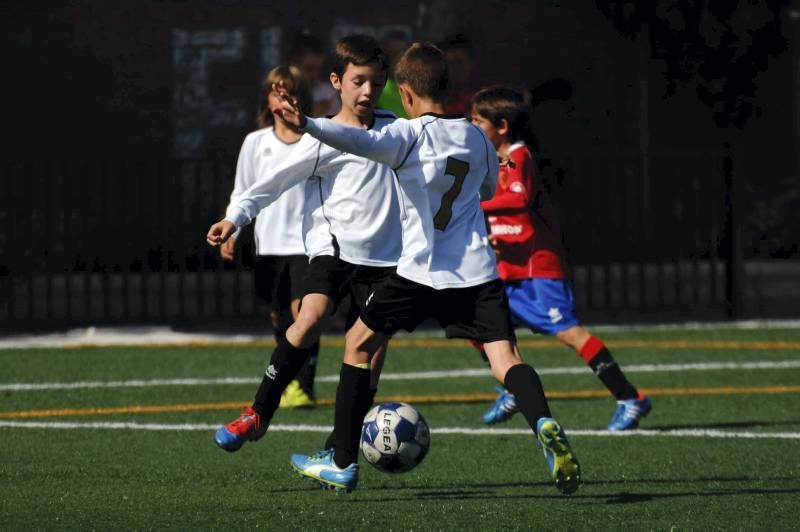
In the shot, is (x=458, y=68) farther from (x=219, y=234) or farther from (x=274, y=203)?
(x=219, y=234)

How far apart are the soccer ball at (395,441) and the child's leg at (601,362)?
2.33 m

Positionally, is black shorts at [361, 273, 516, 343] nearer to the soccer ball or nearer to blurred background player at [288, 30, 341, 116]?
the soccer ball

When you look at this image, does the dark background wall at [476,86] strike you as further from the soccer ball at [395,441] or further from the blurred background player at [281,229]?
the soccer ball at [395,441]

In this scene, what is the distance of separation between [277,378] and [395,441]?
87 centimetres

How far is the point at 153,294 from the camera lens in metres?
16.3

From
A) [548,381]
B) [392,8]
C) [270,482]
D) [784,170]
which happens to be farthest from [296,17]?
[270,482]

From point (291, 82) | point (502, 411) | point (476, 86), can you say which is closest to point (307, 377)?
point (502, 411)

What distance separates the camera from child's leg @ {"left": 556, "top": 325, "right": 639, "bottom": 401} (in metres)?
9.73

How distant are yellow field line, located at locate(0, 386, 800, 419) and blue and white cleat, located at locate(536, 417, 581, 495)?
3987 millimetres

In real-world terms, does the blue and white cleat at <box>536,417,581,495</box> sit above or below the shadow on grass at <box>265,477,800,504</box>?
above

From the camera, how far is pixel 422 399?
1108 centimetres

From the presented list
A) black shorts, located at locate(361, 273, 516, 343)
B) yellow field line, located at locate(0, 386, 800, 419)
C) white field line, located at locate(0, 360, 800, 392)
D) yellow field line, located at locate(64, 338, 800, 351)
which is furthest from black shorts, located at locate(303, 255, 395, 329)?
yellow field line, located at locate(64, 338, 800, 351)

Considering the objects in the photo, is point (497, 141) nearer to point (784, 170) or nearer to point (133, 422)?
point (133, 422)

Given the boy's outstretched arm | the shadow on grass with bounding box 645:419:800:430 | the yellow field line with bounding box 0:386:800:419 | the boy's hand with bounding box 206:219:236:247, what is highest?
the boy's outstretched arm
